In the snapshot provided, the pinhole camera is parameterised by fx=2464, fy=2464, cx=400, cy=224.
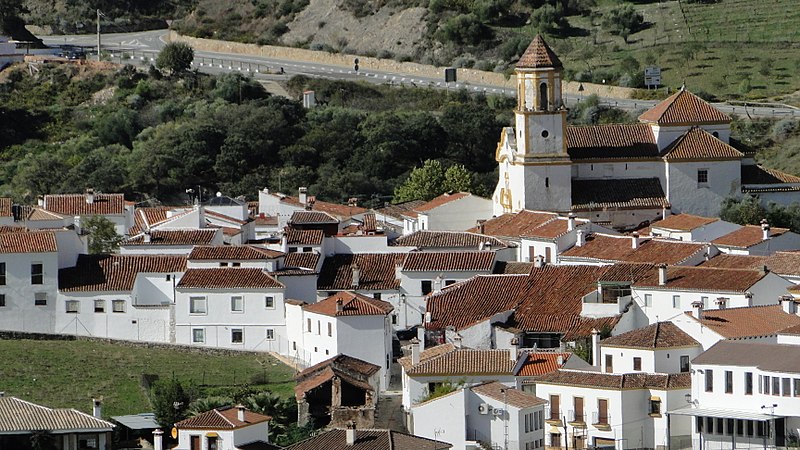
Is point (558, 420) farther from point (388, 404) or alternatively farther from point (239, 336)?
point (239, 336)

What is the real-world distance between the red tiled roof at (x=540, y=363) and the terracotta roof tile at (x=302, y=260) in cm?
1187

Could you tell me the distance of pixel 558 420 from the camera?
58.0 m

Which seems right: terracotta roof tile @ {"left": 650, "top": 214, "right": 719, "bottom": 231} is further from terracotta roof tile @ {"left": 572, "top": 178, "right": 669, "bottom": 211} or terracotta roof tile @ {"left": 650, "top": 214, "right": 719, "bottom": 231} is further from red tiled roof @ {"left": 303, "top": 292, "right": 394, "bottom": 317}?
red tiled roof @ {"left": 303, "top": 292, "right": 394, "bottom": 317}

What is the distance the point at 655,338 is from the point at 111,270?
18076 millimetres

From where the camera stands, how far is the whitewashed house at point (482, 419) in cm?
5653

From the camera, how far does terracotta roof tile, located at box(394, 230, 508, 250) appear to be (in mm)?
74375

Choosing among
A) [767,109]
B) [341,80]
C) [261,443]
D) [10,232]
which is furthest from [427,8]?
[261,443]

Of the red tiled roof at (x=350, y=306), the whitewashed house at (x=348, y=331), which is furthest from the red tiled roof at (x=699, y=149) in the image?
the whitewashed house at (x=348, y=331)

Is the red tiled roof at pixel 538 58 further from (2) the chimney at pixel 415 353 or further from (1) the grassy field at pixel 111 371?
(2) the chimney at pixel 415 353

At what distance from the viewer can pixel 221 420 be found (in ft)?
176

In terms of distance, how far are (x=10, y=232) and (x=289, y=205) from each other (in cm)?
1441

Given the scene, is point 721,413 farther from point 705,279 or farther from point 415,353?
point 705,279

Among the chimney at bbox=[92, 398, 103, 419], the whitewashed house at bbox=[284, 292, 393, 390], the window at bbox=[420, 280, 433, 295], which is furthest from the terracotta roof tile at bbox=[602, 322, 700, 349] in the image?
the chimney at bbox=[92, 398, 103, 419]

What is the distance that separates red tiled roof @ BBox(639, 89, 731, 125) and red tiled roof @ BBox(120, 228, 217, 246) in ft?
56.1
